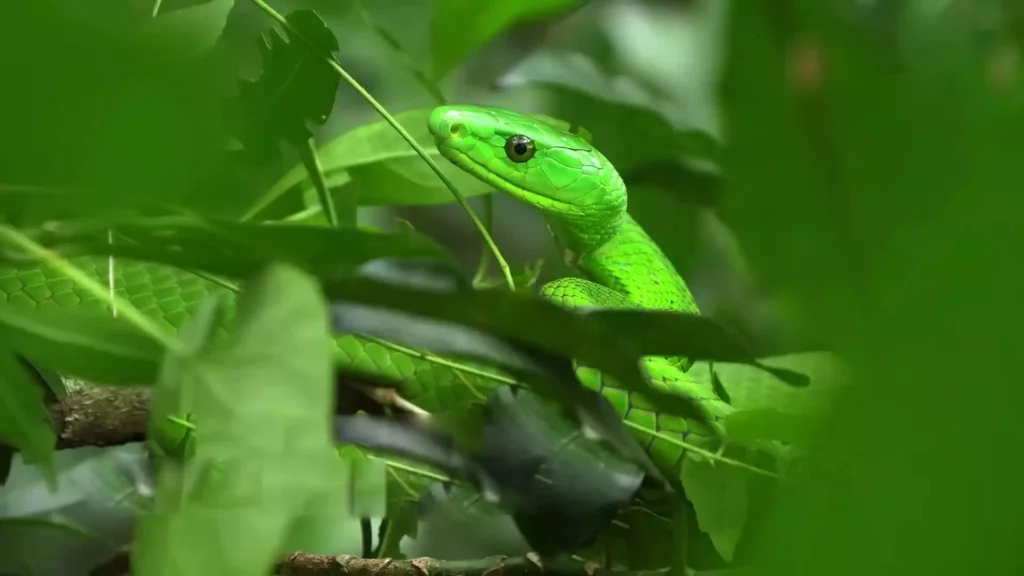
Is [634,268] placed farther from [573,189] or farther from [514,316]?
[514,316]

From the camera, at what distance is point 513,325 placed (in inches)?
17.2

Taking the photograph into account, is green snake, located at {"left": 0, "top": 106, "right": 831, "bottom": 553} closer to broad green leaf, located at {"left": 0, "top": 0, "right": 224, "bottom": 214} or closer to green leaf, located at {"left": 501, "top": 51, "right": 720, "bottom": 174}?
green leaf, located at {"left": 501, "top": 51, "right": 720, "bottom": 174}

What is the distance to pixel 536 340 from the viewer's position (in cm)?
45

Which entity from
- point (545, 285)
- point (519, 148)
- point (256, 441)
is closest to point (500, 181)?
point (519, 148)

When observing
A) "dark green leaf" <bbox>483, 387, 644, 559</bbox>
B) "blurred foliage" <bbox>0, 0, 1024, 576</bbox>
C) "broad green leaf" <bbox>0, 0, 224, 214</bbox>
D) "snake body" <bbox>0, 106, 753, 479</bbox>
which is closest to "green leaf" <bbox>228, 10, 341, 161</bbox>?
"blurred foliage" <bbox>0, 0, 1024, 576</bbox>

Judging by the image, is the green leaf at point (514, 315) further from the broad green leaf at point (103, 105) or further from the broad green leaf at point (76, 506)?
the broad green leaf at point (76, 506)

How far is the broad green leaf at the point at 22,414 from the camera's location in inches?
19.6

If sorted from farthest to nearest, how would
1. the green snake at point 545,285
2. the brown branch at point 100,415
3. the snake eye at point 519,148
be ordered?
the snake eye at point 519,148 < the brown branch at point 100,415 < the green snake at point 545,285

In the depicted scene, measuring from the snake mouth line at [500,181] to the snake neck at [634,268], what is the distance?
86 mm

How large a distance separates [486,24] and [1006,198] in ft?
3.29

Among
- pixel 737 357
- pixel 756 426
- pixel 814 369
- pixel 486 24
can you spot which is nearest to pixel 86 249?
pixel 737 357

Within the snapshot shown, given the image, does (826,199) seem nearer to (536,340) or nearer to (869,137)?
(869,137)

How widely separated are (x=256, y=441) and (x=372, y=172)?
72cm

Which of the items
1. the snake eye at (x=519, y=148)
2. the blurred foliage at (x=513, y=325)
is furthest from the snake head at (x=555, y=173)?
the blurred foliage at (x=513, y=325)
